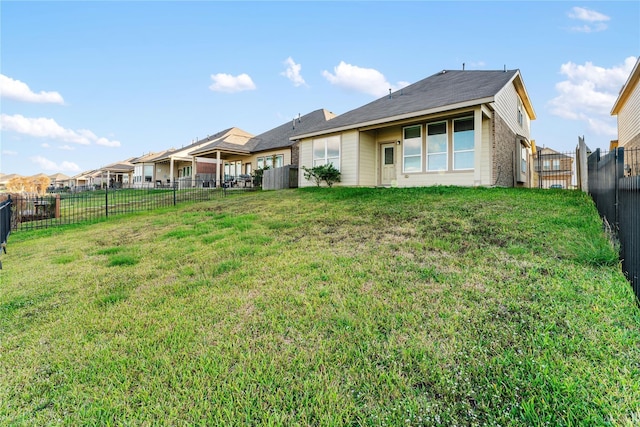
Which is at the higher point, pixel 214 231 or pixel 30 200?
pixel 30 200

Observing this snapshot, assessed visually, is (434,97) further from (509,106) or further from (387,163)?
(509,106)

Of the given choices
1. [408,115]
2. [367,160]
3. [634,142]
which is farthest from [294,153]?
[634,142]

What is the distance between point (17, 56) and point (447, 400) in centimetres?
2013

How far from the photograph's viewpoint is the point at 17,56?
43.2 ft

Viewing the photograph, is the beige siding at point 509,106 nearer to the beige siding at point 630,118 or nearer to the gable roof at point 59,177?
the beige siding at point 630,118

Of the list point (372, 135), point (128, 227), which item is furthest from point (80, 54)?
point (372, 135)

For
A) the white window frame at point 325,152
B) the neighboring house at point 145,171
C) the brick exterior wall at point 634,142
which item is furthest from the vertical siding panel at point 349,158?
the neighboring house at point 145,171

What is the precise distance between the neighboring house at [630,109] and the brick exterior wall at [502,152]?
17.2 feet

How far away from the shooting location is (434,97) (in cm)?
1230

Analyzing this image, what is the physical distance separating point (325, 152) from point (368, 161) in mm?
2462

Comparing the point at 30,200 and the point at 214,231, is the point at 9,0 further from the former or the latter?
the point at 214,231

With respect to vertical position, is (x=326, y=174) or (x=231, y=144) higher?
(x=231, y=144)

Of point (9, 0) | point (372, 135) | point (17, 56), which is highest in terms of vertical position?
point (17, 56)

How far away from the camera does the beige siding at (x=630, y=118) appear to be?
43.5ft
